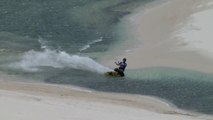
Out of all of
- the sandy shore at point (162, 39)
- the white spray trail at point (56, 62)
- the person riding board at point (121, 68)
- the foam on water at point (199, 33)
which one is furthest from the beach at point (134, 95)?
the person riding board at point (121, 68)

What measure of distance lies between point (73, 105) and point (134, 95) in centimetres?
480

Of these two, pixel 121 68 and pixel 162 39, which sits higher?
pixel 162 39

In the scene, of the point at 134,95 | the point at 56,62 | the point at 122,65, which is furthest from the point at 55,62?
the point at 134,95

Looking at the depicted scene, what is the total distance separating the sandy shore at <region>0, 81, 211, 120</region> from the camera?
1853 centimetres

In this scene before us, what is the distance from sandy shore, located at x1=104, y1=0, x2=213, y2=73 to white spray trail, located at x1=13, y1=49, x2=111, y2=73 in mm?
1171

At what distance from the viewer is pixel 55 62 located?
95.1 ft

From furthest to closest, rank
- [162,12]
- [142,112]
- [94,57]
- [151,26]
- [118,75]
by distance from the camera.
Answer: [162,12]
[151,26]
[94,57]
[118,75]
[142,112]

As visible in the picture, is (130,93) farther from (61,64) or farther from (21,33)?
(21,33)

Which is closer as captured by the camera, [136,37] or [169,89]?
[169,89]

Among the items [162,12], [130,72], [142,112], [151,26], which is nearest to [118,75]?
[130,72]

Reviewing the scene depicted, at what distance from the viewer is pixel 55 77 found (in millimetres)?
26750

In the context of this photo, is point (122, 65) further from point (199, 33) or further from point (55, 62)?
point (199, 33)

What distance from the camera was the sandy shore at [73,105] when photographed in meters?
18.5

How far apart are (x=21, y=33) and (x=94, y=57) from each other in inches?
248
